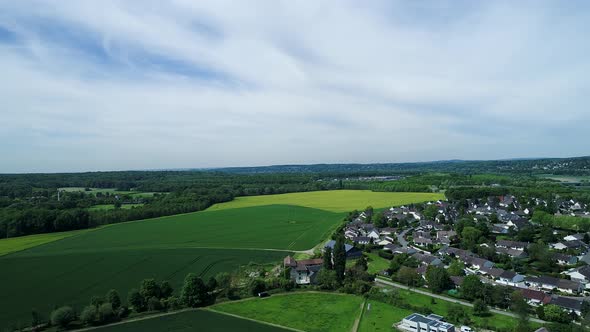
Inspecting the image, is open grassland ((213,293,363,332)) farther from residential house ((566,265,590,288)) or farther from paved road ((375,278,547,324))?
residential house ((566,265,590,288))

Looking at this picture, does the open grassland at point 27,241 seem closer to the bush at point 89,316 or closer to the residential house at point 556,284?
the bush at point 89,316

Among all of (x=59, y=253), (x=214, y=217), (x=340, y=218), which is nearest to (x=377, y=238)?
(x=340, y=218)

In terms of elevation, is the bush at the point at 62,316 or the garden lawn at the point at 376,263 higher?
the bush at the point at 62,316

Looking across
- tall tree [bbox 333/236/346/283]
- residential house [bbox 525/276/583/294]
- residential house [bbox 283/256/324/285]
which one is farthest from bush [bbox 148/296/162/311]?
residential house [bbox 525/276/583/294]

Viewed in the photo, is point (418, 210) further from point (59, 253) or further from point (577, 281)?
point (59, 253)

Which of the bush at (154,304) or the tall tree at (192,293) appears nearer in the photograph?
the bush at (154,304)

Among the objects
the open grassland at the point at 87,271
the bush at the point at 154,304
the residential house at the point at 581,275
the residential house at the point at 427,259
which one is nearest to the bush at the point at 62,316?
the open grassland at the point at 87,271

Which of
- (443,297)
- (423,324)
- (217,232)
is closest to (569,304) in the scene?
(443,297)
